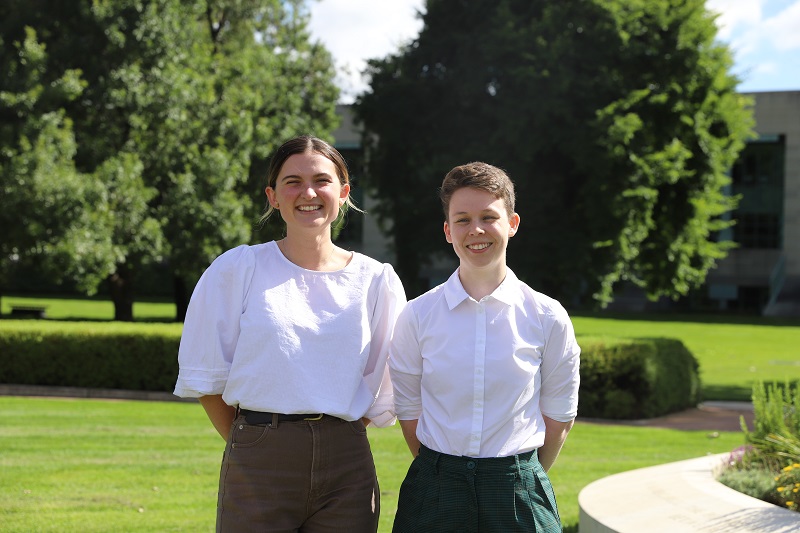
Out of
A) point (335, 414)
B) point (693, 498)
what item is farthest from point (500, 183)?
point (693, 498)

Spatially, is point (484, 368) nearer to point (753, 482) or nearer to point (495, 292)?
point (495, 292)

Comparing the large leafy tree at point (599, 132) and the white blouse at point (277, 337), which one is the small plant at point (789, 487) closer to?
the white blouse at point (277, 337)

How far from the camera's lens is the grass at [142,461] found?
6.91 metres

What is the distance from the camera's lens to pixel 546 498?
3.33 metres

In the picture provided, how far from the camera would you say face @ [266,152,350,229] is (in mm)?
3414

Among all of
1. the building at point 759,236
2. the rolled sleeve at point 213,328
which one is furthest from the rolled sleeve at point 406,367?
the building at point 759,236

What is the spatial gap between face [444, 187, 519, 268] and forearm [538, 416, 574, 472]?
2.10 feet

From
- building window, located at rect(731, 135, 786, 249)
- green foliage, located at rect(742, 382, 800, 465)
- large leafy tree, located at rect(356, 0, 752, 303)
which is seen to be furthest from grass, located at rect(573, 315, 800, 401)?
green foliage, located at rect(742, 382, 800, 465)

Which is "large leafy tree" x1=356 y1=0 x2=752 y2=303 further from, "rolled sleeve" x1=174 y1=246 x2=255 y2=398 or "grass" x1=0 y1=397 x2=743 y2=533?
"rolled sleeve" x1=174 y1=246 x2=255 y2=398

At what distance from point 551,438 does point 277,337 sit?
1095 mm

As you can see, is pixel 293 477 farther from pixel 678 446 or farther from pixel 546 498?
pixel 678 446

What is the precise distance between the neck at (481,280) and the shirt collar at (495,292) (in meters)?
0.03

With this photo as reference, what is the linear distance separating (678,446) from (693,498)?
20.6ft

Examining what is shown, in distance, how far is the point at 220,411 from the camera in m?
3.46
